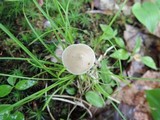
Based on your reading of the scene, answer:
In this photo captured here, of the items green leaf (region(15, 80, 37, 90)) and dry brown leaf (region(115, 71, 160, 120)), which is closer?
green leaf (region(15, 80, 37, 90))

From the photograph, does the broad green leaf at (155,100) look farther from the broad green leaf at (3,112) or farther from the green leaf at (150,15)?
the broad green leaf at (3,112)

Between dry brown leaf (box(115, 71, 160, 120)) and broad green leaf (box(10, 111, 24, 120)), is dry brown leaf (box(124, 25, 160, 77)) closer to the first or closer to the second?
dry brown leaf (box(115, 71, 160, 120))

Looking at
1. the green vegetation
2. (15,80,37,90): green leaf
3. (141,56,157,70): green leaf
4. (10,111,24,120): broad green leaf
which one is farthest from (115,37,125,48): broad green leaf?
(10,111,24,120): broad green leaf

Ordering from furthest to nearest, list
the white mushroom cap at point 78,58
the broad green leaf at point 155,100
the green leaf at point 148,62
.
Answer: the green leaf at point 148,62 → the broad green leaf at point 155,100 → the white mushroom cap at point 78,58

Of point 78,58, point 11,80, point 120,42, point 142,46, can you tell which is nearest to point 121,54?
point 120,42

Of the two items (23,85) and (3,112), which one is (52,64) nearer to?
(23,85)

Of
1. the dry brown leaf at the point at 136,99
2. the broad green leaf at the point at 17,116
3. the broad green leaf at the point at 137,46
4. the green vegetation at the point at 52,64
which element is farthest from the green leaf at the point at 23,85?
the broad green leaf at the point at 137,46
